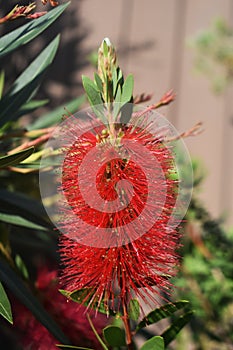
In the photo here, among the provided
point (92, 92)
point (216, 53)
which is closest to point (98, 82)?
point (92, 92)

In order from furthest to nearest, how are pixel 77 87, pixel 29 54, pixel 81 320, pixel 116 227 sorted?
pixel 77 87 < pixel 29 54 < pixel 81 320 < pixel 116 227

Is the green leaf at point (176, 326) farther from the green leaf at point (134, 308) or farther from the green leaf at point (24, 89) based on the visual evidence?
the green leaf at point (24, 89)

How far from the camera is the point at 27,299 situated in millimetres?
471

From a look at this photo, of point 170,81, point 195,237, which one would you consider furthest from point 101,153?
point 170,81

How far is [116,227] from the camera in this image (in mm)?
364

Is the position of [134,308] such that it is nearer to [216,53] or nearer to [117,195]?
[117,195]

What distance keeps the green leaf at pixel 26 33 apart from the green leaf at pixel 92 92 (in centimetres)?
12

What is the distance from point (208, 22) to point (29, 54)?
2.16 feet

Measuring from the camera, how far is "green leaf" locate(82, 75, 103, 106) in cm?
38

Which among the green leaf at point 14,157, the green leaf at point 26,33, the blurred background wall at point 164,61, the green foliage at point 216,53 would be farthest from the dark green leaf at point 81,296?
the green foliage at point 216,53

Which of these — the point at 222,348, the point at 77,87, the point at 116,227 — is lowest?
the point at 222,348

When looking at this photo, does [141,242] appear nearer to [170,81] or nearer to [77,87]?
[77,87]

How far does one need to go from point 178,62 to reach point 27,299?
109 cm

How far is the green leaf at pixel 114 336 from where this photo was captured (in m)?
0.41
